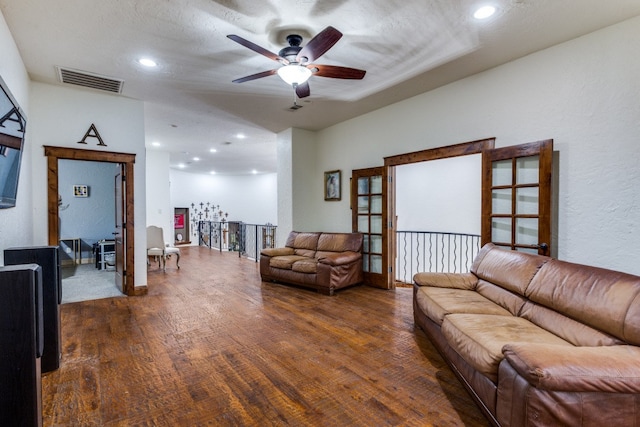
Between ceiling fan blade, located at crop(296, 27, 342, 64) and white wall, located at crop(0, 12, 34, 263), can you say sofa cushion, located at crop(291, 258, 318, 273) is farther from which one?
white wall, located at crop(0, 12, 34, 263)

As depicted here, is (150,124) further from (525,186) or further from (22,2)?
(525,186)

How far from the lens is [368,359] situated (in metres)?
2.66

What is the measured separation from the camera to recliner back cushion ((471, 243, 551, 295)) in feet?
8.58

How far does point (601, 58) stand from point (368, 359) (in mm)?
3504

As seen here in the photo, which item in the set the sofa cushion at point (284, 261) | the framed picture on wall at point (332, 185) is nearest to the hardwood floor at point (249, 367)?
the sofa cushion at point (284, 261)

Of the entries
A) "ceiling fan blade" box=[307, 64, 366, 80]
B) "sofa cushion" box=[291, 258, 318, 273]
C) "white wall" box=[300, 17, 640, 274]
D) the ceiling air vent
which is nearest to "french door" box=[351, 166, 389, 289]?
"sofa cushion" box=[291, 258, 318, 273]

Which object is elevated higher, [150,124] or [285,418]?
[150,124]

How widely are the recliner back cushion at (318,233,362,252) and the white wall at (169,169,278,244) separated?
8.05 metres

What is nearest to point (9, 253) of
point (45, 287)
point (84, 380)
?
point (45, 287)

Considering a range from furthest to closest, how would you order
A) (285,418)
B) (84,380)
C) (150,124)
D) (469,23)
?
(150,124)
(469,23)
(84,380)
(285,418)

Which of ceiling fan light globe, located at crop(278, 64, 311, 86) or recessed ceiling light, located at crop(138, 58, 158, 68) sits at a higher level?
recessed ceiling light, located at crop(138, 58, 158, 68)

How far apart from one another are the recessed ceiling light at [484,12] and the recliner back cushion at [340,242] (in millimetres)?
3479

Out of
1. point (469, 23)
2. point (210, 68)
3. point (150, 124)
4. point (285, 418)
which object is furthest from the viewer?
point (150, 124)

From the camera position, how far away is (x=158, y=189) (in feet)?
26.6
